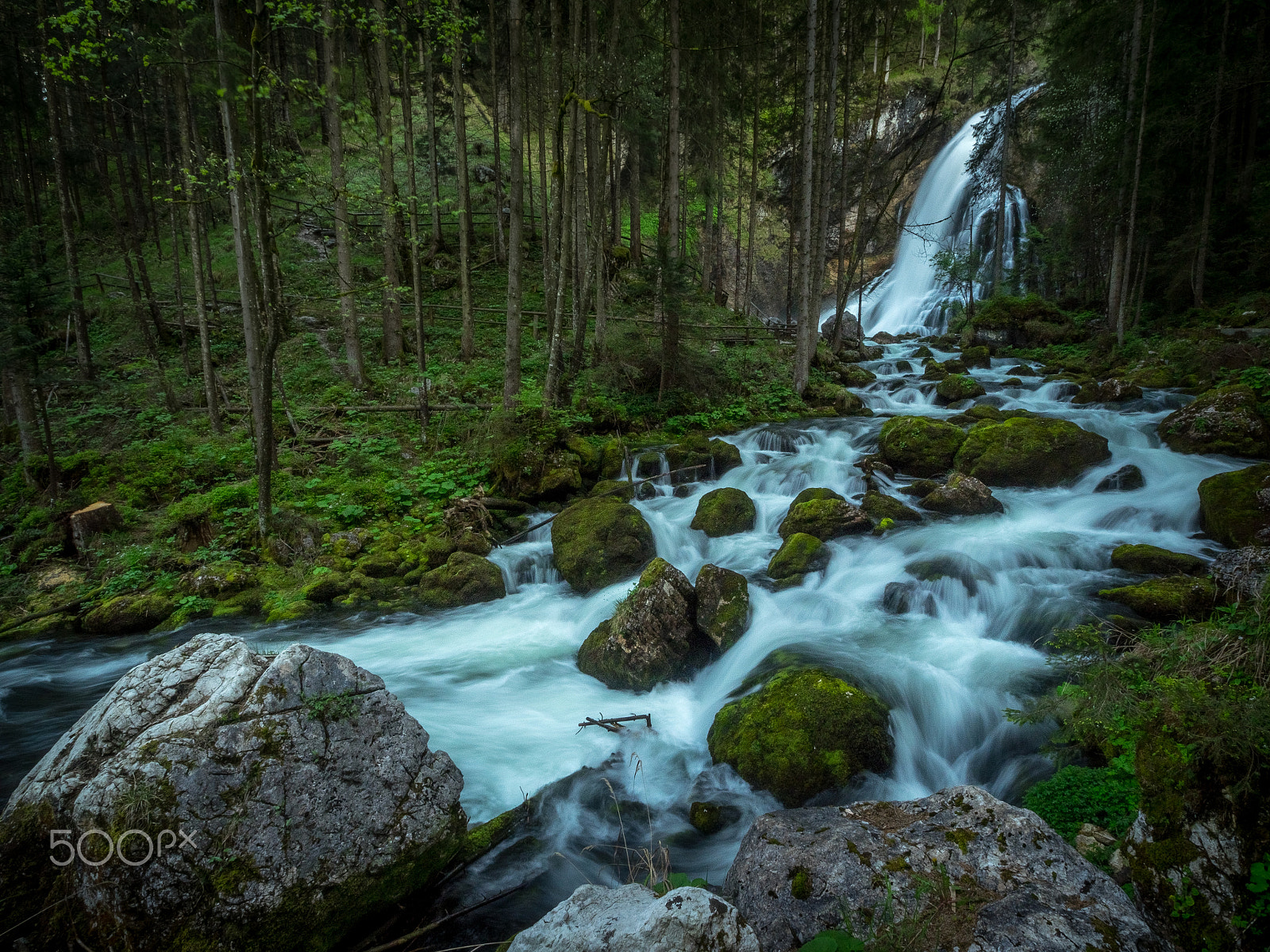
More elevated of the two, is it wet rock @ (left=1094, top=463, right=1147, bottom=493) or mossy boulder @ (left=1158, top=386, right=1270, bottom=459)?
→ mossy boulder @ (left=1158, top=386, right=1270, bottom=459)

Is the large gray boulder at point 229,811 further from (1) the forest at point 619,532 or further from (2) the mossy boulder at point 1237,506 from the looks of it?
(2) the mossy boulder at point 1237,506

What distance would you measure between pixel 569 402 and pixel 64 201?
37.5 feet

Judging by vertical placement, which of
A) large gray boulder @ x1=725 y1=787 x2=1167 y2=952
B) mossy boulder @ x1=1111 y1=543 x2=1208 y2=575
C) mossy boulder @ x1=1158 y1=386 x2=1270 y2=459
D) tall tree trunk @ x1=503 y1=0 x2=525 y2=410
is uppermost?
tall tree trunk @ x1=503 y1=0 x2=525 y2=410

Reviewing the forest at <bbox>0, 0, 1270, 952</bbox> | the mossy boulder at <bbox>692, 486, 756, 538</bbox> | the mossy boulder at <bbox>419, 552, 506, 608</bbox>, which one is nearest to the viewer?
the forest at <bbox>0, 0, 1270, 952</bbox>

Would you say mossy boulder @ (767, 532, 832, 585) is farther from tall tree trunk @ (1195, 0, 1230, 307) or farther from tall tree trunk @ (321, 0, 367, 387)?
tall tree trunk @ (1195, 0, 1230, 307)

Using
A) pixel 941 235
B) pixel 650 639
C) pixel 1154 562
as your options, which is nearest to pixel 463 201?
pixel 650 639

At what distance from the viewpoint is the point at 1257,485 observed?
281 inches

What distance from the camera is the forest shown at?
2963 mm

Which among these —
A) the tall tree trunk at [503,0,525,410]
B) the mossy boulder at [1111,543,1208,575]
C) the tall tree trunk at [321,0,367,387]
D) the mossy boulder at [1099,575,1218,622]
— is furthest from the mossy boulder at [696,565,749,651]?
the tall tree trunk at [321,0,367,387]

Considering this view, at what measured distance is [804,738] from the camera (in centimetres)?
459

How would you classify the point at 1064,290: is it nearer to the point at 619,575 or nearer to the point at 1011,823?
the point at 619,575

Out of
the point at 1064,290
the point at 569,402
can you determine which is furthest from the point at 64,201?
the point at 1064,290

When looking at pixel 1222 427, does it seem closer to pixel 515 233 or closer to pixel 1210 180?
pixel 1210 180

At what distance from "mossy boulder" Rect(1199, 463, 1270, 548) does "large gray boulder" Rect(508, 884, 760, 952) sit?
8245 millimetres
